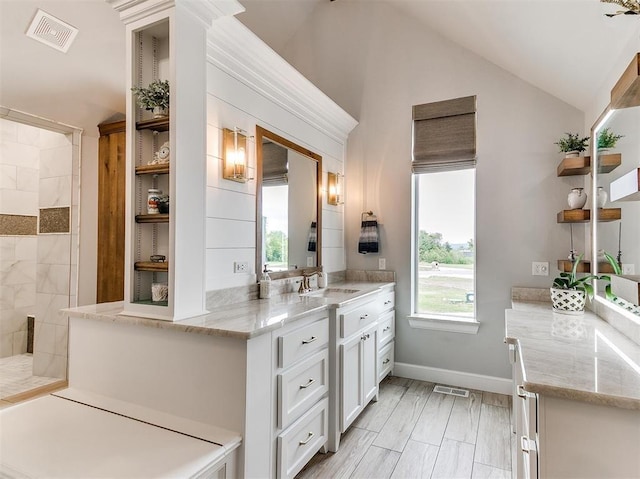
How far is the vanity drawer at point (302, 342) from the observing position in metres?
1.81

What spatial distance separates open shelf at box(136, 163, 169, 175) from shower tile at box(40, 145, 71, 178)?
6.45 ft

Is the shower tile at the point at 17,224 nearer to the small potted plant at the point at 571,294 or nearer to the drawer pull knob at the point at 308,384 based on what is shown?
the drawer pull knob at the point at 308,384

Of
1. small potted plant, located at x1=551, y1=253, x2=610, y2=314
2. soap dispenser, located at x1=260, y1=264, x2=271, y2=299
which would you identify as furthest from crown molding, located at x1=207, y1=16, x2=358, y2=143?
small potted plant, located at x1=551, y1=253, x2=610, y2=314

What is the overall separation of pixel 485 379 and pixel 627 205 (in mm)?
2089

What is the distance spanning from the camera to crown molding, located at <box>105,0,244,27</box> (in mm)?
1808

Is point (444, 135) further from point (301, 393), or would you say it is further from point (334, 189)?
point (301, 393)

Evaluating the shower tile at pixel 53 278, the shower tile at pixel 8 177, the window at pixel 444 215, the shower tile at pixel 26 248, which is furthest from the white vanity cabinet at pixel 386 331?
the shower tile at pixel 8 177

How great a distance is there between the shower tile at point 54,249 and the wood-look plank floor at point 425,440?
9.59 ft

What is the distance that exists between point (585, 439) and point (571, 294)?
1.48 m

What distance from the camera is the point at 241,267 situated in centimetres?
235

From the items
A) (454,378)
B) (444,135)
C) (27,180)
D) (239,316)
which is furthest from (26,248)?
(454,378)

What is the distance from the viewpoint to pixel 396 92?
3.57m

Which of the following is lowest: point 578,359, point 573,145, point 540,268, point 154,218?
point 578,359

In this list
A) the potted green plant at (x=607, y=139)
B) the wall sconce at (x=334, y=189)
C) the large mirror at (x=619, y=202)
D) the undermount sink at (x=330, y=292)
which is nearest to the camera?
the large mirror at (x=619, y=202)
